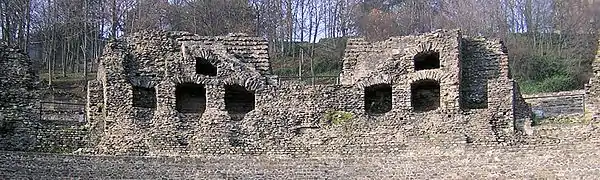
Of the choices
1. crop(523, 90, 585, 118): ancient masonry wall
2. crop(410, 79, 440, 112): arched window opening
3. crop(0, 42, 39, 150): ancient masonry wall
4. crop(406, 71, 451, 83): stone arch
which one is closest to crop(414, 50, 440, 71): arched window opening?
crop(410, 79, 440, 112): arched window opening

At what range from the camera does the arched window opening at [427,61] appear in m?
26.7

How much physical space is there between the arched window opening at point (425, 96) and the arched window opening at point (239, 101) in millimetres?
4711

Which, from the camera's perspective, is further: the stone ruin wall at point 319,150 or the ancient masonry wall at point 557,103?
the ancient masonry wall at point 557,103

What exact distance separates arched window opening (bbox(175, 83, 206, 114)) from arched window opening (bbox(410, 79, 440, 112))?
6.06 meters

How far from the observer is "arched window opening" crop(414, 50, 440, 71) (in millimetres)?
26656

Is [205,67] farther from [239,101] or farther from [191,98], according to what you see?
[239,101]

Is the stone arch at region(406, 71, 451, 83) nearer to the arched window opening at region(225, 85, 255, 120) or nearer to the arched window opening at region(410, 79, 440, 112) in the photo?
the arched window opening at region(410, 79, 440, 112)

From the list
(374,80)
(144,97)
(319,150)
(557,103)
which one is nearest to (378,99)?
(374,80)

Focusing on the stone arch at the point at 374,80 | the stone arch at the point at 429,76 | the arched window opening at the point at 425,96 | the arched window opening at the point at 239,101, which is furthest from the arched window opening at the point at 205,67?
the arched window opening at the point at 425,96

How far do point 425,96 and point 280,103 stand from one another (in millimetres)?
4215

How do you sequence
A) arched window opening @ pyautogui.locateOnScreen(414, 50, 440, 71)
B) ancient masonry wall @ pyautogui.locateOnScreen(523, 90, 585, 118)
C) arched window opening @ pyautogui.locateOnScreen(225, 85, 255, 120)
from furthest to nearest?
1. ancient masonry wall @ pyautogui.locateOnScreen(523, 90, 585, 118)
2. arched window opening @ pyautogui.locateOnScreen(225, 85, 255, 120)
3. arched window opening @ pyautogui.locateOnScreen(414, 50, 440, 71)

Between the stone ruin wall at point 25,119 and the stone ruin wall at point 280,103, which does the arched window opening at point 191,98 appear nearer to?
the stone ruin wall at point 280,103

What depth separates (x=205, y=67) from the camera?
27.3m

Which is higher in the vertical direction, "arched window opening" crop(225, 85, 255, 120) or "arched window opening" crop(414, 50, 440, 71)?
"arched window opening" crop(414, 50, 440, 71)
